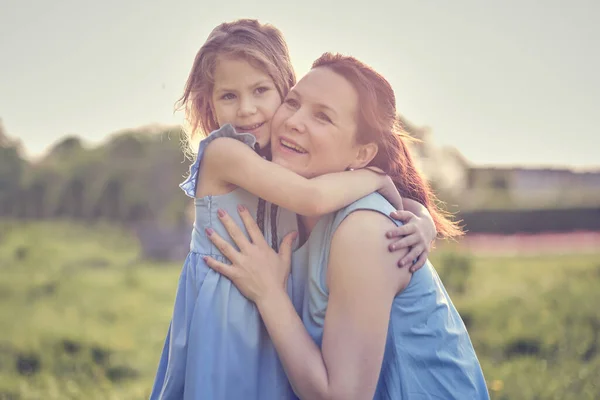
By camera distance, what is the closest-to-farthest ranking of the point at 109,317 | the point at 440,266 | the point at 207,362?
the point at 207,362, the point at 109,317, the point at 440,266

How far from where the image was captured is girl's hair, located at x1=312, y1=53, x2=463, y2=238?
210 cm

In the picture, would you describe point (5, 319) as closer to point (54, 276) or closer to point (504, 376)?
point (54, 276)

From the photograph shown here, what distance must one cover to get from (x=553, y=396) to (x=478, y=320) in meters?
2.77

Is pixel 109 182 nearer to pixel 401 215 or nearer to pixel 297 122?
pixel 297 122

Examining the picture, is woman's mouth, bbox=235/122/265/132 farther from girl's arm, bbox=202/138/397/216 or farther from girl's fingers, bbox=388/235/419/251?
girl's fingers, bbox=388/235/419/251

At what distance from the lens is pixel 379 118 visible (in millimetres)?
2145

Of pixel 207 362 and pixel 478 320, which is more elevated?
pixel 207 362

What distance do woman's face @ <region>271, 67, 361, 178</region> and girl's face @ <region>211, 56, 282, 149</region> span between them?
0.19 m

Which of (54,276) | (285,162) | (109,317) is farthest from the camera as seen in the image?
(54,276)

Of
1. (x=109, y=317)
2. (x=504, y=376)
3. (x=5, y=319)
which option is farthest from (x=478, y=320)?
(x=5, y=319)

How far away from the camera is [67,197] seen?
1302cm

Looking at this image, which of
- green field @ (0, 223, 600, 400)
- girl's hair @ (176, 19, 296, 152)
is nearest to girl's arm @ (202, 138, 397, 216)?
girl's hair @ (176, 19, 296, 152)

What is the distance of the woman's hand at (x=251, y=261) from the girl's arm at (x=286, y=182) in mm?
139

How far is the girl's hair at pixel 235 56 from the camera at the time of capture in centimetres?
239
